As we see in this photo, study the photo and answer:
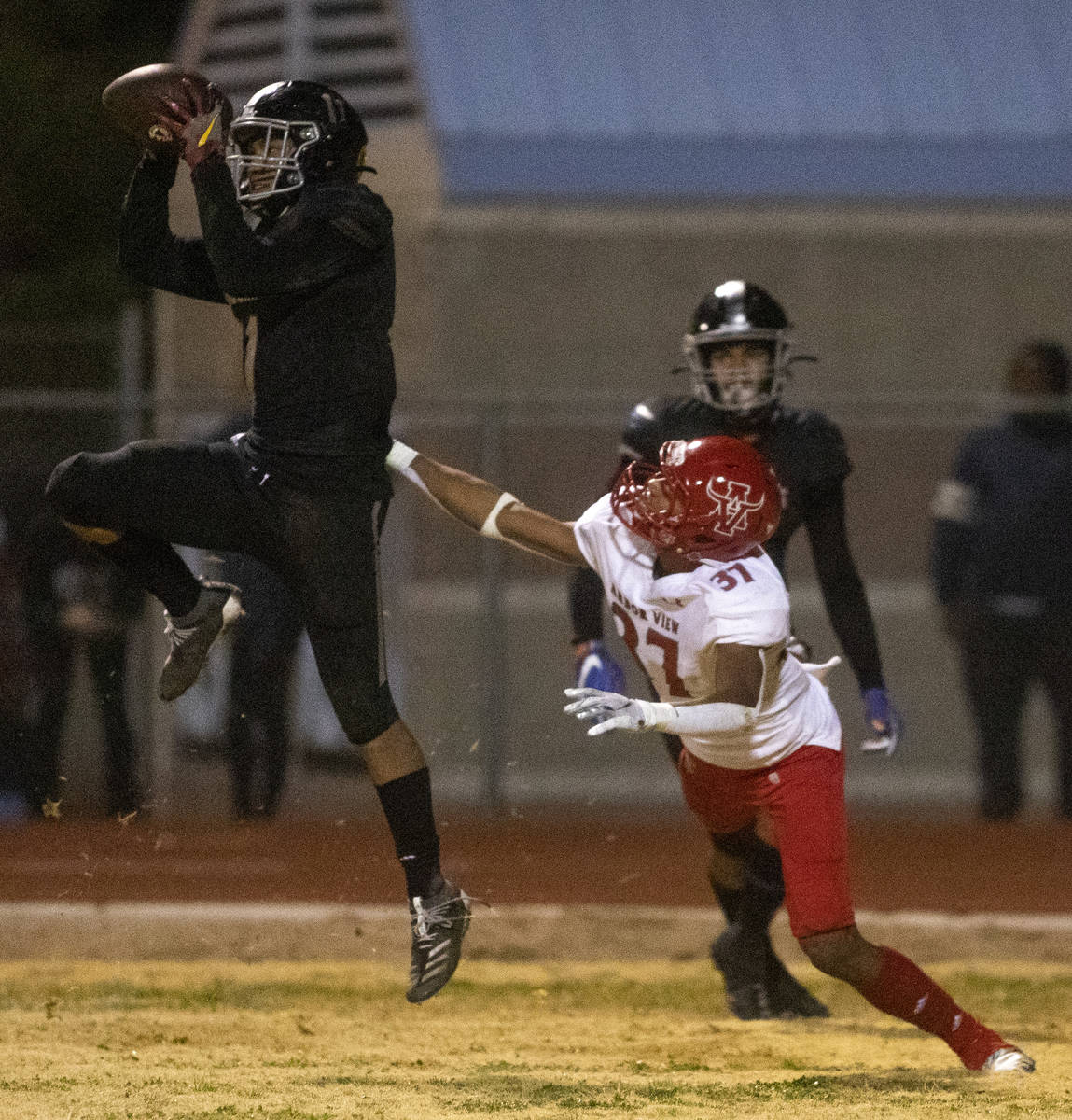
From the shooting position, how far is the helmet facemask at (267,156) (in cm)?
596

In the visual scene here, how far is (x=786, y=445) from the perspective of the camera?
7141mm

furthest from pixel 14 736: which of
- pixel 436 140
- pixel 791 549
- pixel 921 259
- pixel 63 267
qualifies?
pixel 63 267

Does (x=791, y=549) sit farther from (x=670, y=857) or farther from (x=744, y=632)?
(x=744, y=632)

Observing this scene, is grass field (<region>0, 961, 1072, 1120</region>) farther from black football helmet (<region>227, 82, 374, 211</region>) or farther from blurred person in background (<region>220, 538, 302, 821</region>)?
black football helmet (<region>227, 82, 374, 211</region>)

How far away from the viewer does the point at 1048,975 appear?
8.48 meters

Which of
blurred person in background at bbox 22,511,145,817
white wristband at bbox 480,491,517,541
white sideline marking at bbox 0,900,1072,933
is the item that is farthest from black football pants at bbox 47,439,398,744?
blurred person in background at bbox 22,511,145,817

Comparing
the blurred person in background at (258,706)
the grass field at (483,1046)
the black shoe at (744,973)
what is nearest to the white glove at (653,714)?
the grass field at (483,1046)

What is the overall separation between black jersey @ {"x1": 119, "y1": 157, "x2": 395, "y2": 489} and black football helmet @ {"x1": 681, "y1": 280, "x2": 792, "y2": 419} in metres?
1.30

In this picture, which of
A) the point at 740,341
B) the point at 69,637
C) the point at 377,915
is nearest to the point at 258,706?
the point at 69,637

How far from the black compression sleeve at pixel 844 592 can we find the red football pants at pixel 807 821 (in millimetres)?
1090

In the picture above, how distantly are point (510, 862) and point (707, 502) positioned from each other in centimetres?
489

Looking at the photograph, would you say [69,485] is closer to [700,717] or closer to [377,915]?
[700,717]

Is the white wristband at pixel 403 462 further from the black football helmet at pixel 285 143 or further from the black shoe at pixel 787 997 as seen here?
the black shoe at pixel 787 997

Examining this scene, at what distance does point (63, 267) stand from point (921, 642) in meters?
13.2
